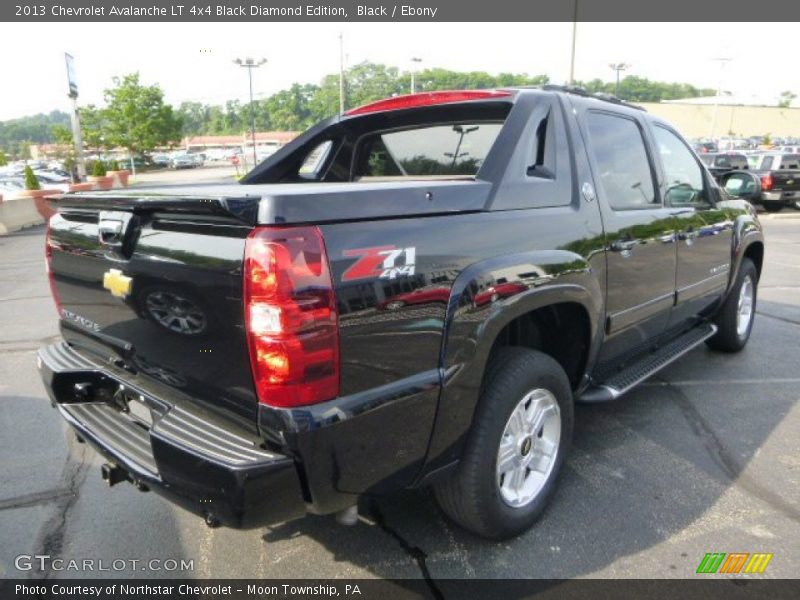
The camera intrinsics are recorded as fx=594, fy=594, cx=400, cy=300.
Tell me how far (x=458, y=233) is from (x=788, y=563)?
6.44ft

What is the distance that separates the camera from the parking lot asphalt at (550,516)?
2.50 meters

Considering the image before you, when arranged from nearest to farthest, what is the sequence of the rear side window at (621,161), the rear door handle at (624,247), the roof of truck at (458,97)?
the roof of truck at (458,97)
the rear door handle at (624,247)
the rear side window at (621,161)

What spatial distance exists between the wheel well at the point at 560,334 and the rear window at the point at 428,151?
0.81 metres

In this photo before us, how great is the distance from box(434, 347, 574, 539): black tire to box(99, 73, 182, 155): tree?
49.2m

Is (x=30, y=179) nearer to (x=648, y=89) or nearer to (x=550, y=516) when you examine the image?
→ (x=550, y=516)

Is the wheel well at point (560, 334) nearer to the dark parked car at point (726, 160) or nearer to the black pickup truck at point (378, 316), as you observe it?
the black pickup truck at point (378, 316)

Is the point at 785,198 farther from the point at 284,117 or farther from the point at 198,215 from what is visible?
the point at 284,117

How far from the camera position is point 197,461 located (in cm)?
188

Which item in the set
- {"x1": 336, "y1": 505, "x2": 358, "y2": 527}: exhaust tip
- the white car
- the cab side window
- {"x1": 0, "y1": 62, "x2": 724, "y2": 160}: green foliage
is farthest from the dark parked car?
the white car

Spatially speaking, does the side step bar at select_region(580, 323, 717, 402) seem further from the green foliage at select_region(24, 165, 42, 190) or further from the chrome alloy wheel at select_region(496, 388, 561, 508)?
the green foliage at select_region(24, 165, 42, 190)

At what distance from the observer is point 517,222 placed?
2496 mm

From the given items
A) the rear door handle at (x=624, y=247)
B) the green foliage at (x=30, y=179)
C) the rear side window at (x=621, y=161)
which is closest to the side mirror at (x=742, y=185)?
the rear side window at (x=621, y=161)

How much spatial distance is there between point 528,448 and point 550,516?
393 mm

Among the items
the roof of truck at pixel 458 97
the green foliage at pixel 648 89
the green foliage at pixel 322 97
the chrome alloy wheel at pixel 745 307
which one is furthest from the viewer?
the green foliage at pixel 648 89
